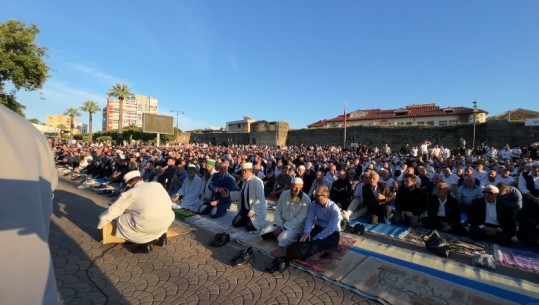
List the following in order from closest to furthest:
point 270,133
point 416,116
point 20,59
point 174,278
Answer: point 174,278 < point 20,59 < point 416,116 < point 270,133

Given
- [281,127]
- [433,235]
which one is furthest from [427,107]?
[433,235]

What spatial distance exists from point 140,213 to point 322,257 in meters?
3.00

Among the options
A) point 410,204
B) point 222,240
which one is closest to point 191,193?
point 222,240

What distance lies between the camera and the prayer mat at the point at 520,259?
167 inches

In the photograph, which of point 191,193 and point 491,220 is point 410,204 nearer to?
point 491,220

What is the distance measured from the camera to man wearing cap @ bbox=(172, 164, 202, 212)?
24.9ft

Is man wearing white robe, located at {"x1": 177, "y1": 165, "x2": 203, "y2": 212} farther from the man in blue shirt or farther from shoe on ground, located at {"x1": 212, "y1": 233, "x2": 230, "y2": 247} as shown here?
the man in blue shirt

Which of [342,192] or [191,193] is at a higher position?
[342,192]

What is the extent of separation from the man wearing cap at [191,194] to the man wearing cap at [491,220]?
6.43m

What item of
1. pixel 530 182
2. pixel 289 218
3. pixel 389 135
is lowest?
pixel 289 218

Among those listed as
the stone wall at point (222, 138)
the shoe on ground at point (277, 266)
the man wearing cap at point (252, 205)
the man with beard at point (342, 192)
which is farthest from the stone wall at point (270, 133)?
the shoe on ground at point (277, 266)

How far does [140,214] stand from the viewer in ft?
14.5

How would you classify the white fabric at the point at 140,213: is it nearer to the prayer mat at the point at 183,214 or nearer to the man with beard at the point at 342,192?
the prayer mat at the point at 183,214

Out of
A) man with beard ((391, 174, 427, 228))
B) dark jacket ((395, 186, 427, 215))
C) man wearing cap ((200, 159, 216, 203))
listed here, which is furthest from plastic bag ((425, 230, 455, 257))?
man wearing cap ((200, 159, 216, 203))
